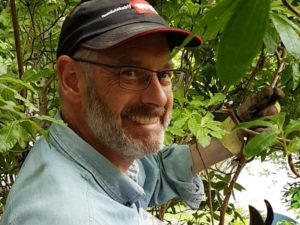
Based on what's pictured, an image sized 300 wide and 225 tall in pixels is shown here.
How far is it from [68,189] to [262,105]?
0.69m

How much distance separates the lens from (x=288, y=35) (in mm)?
583

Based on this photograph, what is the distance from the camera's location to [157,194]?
4.69ft

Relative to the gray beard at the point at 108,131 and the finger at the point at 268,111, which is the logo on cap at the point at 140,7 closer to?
the gray beard at the point at 108,131

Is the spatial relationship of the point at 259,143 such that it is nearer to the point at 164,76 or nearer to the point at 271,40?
the point at 271,40

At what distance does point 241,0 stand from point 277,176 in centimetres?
318

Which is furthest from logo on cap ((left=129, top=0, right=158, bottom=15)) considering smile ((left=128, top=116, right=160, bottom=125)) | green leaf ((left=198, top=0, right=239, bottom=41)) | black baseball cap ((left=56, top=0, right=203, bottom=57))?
green leaf ((left=198, top=0, right=239, bottom=41))

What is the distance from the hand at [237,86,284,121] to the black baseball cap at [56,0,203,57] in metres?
0.31

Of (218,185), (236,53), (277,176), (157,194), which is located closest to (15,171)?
(157,194)

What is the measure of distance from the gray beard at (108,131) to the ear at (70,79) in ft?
0.10

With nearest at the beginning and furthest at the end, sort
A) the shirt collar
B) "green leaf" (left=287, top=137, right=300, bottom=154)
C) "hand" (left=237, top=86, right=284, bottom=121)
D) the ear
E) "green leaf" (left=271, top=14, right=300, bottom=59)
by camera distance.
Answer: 1. "green leaf" (left=271, top=14, right=300, bottom=59)
2. "green leaf" (left=287, top=137, right=300, bottom=154)
3. the shirt collar
4. the ear
5. "hand" (left=237, top=86, right=284, bottom=121)

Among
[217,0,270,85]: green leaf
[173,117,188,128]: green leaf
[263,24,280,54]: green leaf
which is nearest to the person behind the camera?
[217,0,270,85]: green leaf

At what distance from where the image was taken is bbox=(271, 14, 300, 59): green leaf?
548 mm

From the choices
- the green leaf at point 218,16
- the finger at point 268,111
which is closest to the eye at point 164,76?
the finger at point 268,111

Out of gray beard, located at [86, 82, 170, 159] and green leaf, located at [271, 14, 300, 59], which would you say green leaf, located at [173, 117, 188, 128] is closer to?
gray beard, located at [86, 82, 170, 159]
